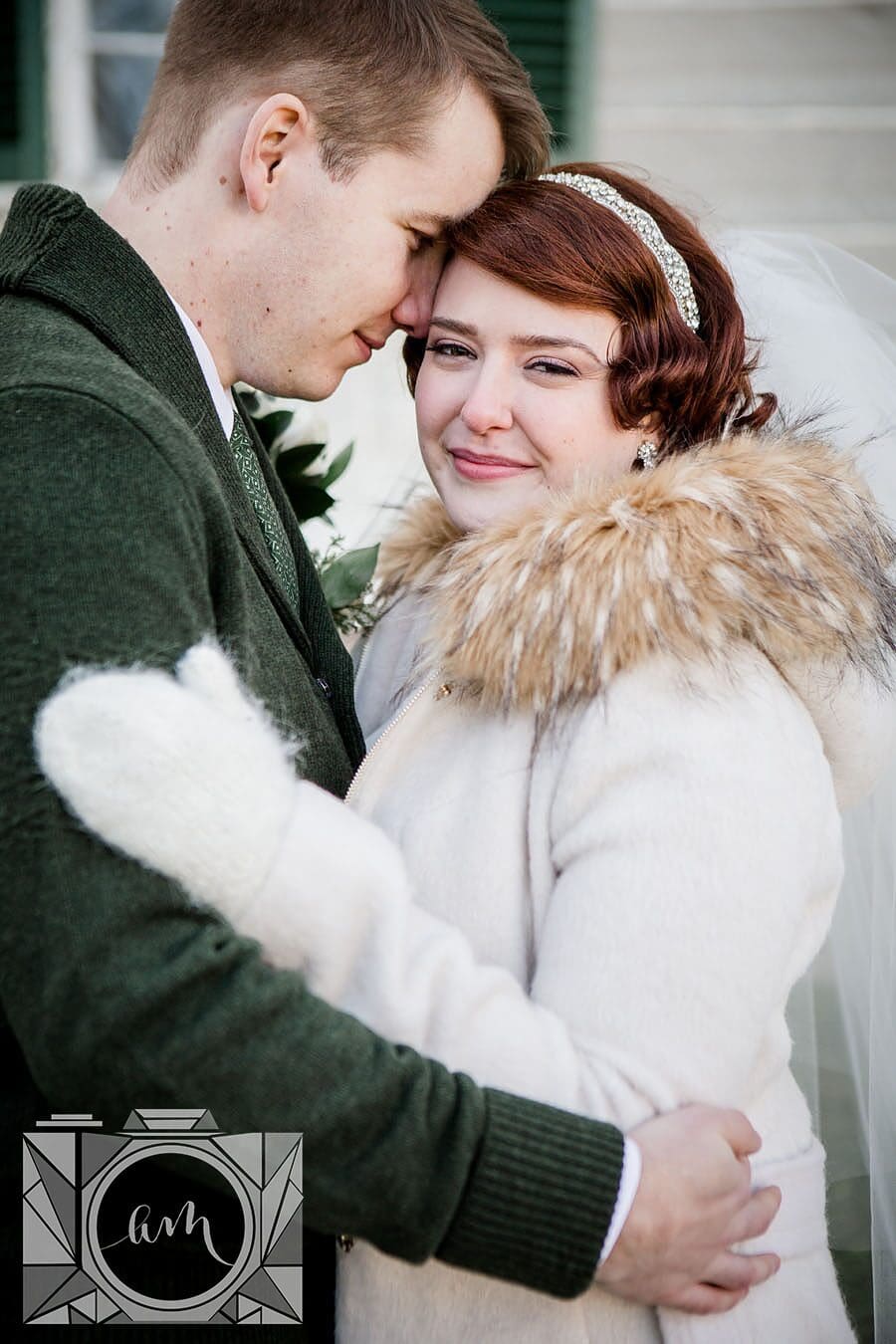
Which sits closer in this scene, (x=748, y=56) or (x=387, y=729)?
(x=387, y=729)

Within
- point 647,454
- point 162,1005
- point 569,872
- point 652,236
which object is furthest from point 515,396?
point 162,1005

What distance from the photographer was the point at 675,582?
1520 mm

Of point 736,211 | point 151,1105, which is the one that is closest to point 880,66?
point 736,211

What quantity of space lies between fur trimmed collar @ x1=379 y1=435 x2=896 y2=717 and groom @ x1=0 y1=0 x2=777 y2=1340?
0.30 m

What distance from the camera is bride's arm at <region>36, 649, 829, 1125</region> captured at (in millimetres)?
1171

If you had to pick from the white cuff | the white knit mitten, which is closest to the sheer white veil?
the white cuff

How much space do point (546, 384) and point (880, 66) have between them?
11.2 ft

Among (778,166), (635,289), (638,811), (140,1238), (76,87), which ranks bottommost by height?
(140,1238)

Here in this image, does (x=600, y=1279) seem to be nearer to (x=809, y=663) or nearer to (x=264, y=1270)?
(x=264, y=1270)

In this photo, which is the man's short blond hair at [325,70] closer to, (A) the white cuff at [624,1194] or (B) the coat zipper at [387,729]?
(B) the coat zipper at [387,729]

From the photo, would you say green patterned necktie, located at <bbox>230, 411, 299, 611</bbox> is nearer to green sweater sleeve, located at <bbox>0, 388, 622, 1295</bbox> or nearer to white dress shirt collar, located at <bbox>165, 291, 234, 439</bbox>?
white dress shirt collar, located at <bbox>165, 291, 234, 439</bbox>

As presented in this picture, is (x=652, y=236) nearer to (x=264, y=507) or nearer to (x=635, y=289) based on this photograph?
(x=635, y=289)

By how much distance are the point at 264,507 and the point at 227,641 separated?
2.32 ft

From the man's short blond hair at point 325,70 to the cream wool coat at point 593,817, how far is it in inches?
26.4
